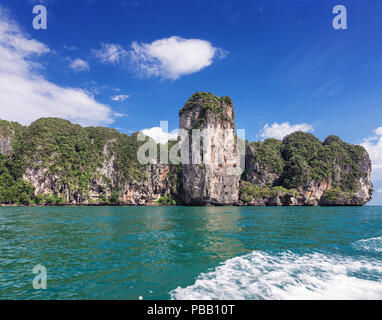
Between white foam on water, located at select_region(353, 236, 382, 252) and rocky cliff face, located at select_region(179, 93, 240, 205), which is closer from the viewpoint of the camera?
white foam on water, located at select_region(353, 236, 382, 252)

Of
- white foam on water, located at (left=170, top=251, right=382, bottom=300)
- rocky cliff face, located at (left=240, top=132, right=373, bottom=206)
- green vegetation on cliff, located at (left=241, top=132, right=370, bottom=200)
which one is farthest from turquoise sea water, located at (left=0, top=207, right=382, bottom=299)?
green vegetation on cliff, located at (left=241, top=132, right=370, bottom=200)

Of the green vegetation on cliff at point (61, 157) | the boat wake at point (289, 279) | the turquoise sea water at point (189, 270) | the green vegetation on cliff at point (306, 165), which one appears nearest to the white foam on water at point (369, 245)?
the turquoise sea water at point (189, 270)

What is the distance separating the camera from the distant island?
3617 inches

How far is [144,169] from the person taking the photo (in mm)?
120000

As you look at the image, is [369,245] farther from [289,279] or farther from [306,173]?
[306,173]

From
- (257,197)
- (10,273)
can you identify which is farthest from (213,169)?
(10,273)

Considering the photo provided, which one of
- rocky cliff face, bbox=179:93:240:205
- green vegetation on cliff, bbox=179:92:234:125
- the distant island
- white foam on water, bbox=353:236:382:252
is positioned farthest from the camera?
green vegetation on cliff, bbox=179:92:234:125

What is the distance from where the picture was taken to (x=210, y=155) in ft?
295

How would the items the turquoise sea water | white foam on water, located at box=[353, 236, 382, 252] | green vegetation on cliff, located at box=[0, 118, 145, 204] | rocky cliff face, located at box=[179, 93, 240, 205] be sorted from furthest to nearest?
green vegetation on cliff, located at box=[0, 118, 145, 204]
rocky cliff face, located at box=[179, 93, 240, 205]
white foam on water, located at box=[353, 236, 382, 252]
the turquoise sea water

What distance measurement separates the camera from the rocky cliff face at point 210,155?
8844 centimetres

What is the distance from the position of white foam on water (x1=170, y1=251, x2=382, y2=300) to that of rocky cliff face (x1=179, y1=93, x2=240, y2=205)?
256 ft

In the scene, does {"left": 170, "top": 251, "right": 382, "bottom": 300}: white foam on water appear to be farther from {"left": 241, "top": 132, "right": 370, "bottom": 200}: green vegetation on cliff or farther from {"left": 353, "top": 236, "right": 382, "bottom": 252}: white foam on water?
{"left": 241, "top": 132, "right": 370, "bottom": 200}: green vegetation on cliff
